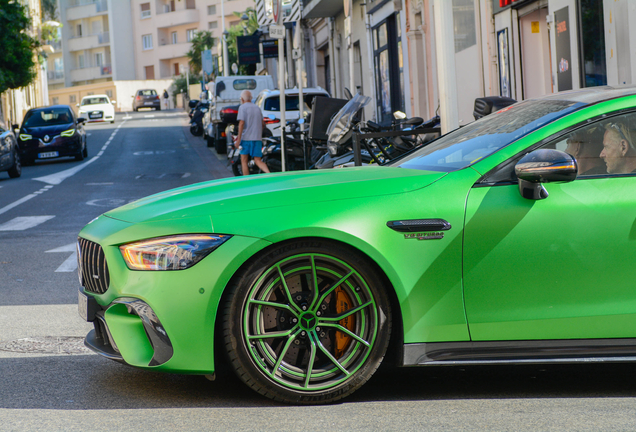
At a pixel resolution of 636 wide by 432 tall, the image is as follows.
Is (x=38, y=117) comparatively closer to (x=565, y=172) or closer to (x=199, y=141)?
(x=199, y=141)

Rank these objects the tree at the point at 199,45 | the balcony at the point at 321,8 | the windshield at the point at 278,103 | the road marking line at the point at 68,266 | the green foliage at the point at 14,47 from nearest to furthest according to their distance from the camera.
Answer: the road marking line at the point at 68,266 → the windshield at the point at 278,103 → the balcony at the point at 321,8 → the green foliage at the point at 14,47 → the tree at the point at 199,45

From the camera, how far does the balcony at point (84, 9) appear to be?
9969 centimetres

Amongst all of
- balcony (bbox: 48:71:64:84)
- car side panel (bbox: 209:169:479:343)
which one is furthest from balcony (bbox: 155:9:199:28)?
A: car side panel (bbox: 209:169:479:343)

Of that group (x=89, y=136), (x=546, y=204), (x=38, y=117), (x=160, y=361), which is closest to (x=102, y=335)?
(x=160, y=361)

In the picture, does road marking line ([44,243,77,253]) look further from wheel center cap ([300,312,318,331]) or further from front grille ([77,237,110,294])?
wheel center cap ([300,312,318,331])

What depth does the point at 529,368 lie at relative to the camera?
469 cm

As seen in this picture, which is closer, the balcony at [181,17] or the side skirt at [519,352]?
the side skirt at [519,352]

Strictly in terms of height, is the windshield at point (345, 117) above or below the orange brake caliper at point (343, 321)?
above

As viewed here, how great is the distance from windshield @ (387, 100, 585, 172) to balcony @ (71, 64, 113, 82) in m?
99.2

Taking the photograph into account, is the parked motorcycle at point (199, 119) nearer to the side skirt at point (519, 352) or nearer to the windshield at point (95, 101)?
the windshield at point (95, 101)

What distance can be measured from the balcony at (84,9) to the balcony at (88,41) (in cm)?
237

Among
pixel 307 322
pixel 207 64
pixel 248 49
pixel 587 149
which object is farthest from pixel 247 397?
pixel 207 64

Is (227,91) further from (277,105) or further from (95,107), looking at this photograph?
(95,107)

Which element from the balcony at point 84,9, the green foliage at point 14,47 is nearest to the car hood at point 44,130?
the green foliage at point 14,47
